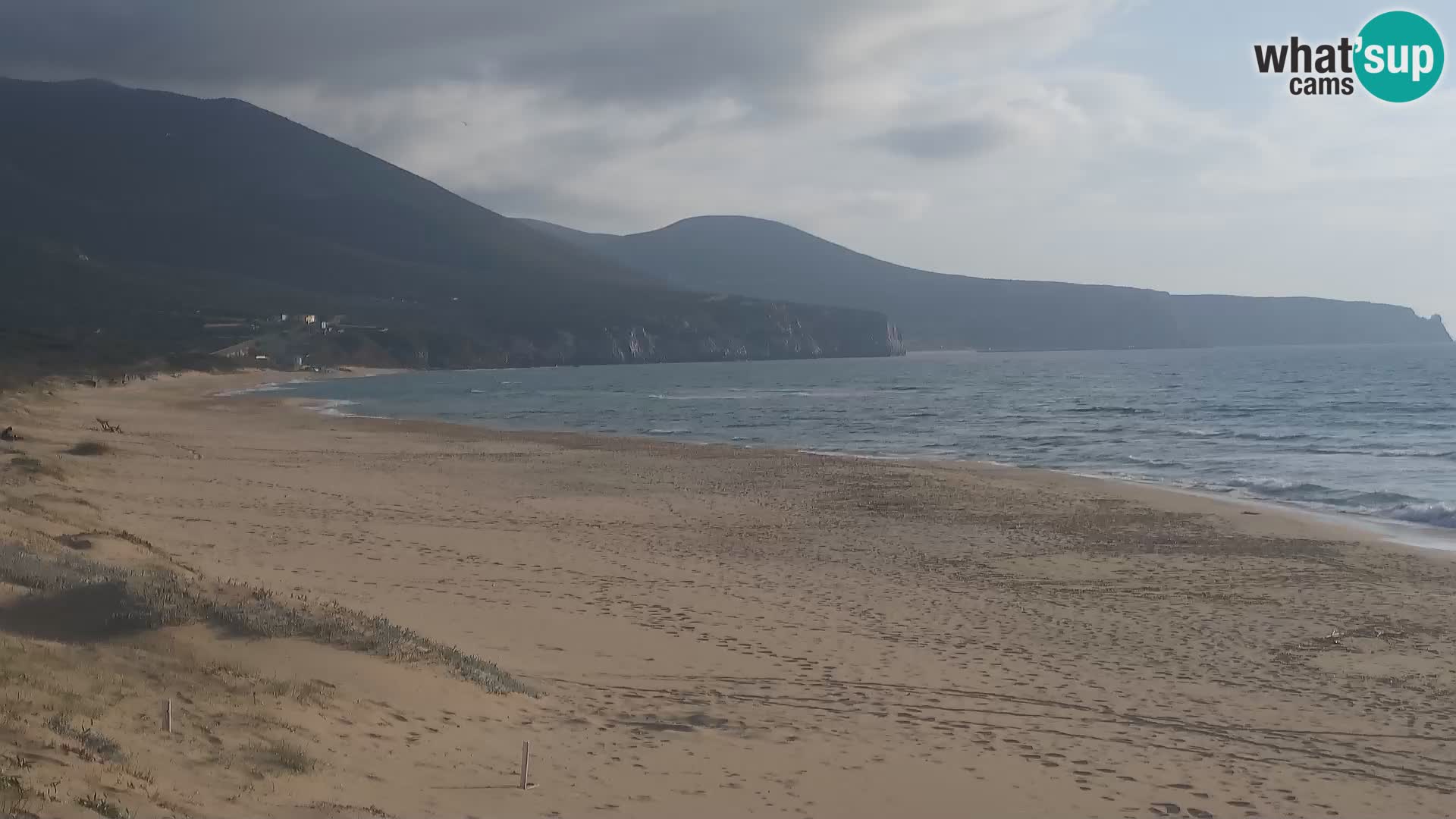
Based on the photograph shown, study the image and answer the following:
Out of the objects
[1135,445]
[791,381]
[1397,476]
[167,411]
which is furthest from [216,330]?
[1397,476]

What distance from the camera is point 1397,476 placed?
27406 millimetres

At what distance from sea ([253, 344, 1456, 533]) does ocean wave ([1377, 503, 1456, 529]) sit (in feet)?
0.15

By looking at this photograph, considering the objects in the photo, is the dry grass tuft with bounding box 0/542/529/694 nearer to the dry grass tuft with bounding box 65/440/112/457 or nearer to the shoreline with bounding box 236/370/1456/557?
the shoreline with bounding box 236/370/1456/557

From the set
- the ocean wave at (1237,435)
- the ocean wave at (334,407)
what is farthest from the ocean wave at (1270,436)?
the ocean wave at (334,407)

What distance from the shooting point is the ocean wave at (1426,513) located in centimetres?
2050

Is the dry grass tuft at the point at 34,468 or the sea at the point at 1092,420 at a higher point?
the dry grass tuft at the point at 34,468

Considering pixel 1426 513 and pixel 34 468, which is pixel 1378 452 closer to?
pixel 1426 513

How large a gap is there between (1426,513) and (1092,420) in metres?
28.2

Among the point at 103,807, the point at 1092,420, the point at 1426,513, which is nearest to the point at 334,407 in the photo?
the point at 1092,420

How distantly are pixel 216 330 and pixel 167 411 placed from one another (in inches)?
3515

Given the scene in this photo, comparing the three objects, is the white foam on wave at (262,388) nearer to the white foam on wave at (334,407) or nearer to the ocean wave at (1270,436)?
the white foam on wave at (334,407)

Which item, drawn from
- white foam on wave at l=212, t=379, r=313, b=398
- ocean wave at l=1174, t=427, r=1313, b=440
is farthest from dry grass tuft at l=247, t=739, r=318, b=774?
white foam on wave at l=212, t=379, r=313, b=398

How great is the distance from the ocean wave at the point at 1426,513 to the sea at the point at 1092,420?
0.05m

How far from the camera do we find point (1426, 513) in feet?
69.0
